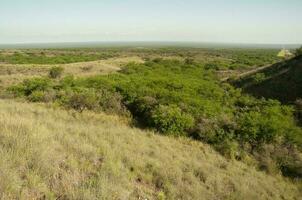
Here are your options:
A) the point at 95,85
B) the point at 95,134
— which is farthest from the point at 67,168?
the point at 95,85

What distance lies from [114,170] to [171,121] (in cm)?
655

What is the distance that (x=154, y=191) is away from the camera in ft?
20.2

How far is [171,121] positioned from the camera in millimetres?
12477

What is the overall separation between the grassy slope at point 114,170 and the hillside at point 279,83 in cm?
Result: 1443

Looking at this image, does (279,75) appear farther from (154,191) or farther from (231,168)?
(154,191)

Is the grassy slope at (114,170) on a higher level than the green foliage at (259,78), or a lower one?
higher

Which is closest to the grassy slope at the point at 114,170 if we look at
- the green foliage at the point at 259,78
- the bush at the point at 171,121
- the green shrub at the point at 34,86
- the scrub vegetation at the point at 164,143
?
the scrub vegetation at the point at 164,143

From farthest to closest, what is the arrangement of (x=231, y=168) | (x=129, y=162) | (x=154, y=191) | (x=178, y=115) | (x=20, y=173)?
(x=178, y=115) < (x=231, y=168) < (x=129, y=162) < (x=154, y=191) < (x=20, y=173)

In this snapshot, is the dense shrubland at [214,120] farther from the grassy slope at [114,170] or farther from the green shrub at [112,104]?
the grassy slope at [114,170]

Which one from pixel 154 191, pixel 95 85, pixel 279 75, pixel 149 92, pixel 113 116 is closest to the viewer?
pixel 154 191

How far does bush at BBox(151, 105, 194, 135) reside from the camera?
12.1m

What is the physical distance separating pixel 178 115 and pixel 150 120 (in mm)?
1220

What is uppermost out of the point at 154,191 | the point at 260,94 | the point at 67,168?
the point at 67,168

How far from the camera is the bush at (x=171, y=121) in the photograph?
1215cm
